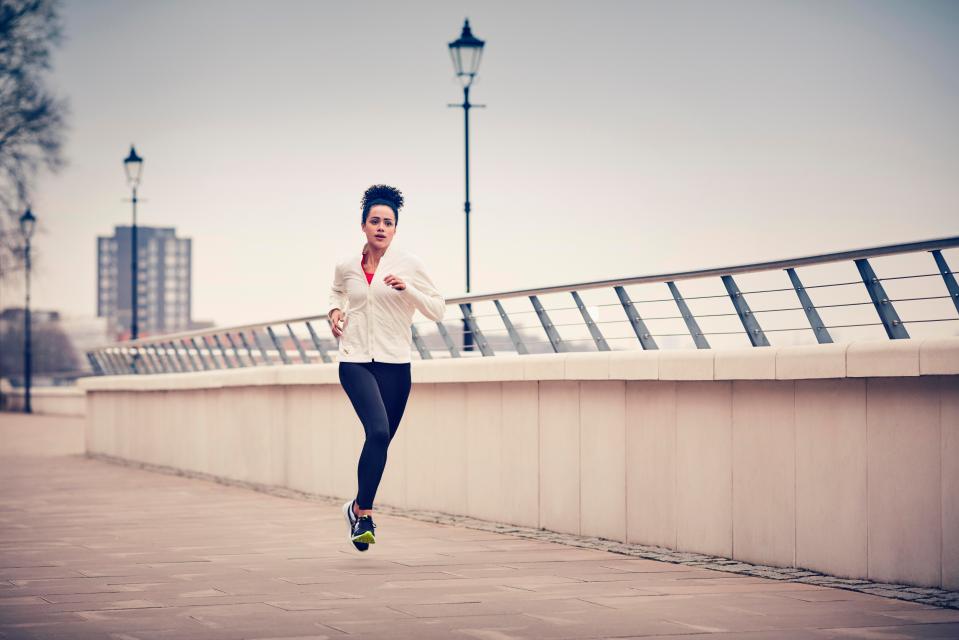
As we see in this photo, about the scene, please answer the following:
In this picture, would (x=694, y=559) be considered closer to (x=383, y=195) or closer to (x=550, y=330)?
(x=550, y=330)

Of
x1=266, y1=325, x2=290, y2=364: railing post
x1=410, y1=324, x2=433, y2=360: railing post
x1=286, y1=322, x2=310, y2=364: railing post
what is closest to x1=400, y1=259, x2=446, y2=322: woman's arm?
x1=410, y1=324, x2=433, y2=360: railing post

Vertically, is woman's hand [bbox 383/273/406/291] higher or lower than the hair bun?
lower

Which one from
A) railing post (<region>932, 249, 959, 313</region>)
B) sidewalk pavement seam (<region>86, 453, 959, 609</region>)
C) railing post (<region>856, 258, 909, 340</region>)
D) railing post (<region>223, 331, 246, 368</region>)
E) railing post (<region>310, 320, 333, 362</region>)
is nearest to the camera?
sidewalk pavement seam (<region>86, 453, 959, 609</region>)

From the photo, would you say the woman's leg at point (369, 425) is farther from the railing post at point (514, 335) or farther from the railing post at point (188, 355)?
the railing post at point (188, 355)

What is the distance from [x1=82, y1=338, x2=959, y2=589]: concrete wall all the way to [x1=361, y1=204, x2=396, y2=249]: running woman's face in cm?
171

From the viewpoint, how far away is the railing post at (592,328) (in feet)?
31.1

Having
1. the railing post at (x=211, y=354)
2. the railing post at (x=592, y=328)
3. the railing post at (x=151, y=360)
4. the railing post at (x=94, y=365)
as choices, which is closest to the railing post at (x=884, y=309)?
the railing post at (x=592, y=328)

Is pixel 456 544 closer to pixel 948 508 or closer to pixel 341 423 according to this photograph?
pixel 948 508

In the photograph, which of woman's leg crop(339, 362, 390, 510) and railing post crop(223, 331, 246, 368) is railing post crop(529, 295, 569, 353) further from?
railing post crop(223, 331, 246, 368)

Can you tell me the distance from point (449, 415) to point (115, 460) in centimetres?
1103

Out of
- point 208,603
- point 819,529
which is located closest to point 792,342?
point 819,529

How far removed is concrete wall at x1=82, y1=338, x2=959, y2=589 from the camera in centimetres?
671

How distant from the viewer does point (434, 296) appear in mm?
8391

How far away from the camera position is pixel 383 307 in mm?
8219
